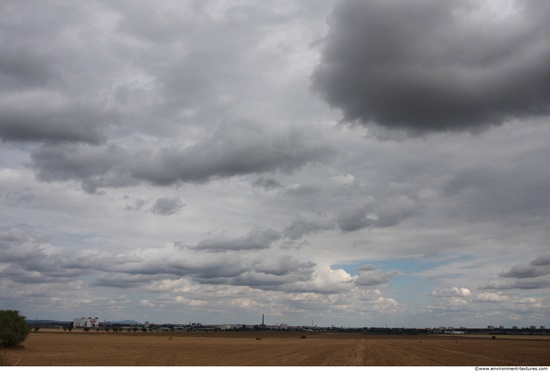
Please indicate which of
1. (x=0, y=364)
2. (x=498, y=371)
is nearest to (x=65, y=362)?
(x=0, y=364)

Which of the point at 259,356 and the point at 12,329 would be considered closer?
the point at 259,356

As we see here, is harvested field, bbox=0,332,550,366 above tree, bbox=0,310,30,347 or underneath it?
underneath

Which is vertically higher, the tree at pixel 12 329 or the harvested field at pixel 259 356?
the tree at pixel 12 329

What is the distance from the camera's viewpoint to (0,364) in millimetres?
30812

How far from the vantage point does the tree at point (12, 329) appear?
297ft

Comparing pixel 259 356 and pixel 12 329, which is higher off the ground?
pixel 12 329

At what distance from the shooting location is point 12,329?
9219 cm

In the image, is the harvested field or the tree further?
the tree

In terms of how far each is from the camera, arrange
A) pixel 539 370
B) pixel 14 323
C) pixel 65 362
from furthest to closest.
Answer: pixel 14 323 → pixel 65 362 → pixel 539 370

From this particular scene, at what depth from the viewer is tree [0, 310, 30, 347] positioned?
9062 centimetres

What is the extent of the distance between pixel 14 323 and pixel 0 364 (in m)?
73.2

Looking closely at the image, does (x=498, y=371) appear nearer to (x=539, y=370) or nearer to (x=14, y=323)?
(x=539, y=370)

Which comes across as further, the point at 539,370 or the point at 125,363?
the point at 125,363

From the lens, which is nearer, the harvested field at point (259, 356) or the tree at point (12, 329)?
the harvested field at point (259, 356)
